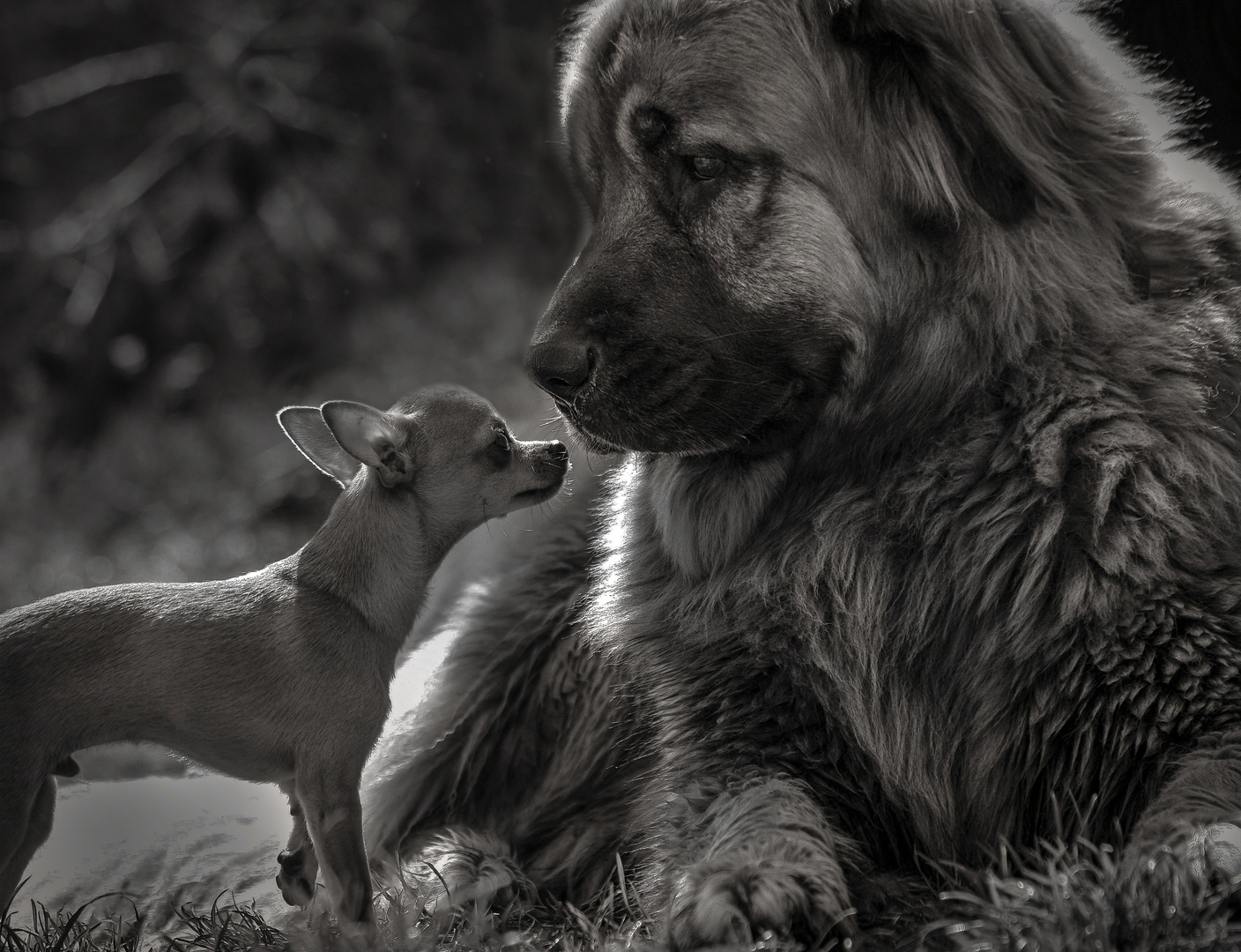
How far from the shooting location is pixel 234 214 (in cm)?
777

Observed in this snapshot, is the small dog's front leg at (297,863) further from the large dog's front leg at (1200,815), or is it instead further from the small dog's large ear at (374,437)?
the large dog's front leg at (1200,815)

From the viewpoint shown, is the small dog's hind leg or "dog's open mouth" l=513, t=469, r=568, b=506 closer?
the small dog's hind leg

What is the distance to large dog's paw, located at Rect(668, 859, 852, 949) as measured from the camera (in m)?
1.95

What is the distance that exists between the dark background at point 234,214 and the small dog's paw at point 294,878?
5.11 metres

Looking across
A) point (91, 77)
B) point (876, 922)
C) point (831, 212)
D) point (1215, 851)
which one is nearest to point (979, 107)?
point (831, 212)

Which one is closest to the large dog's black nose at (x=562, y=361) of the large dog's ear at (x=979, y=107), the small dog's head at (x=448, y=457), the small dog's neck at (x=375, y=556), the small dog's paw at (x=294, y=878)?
the small dog's head at (x=448, y=457)

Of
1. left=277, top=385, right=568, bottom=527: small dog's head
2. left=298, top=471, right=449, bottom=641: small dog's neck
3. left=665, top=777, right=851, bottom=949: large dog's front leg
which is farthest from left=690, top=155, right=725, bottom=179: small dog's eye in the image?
left=665, top=777, right=851, bottom=949: large dog's front leg

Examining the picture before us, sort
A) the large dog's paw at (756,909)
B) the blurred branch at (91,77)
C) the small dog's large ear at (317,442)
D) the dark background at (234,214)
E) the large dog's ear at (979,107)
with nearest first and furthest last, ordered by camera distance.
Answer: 1. the large dog's paw at (756,909)
2. the large dog's ear at (979,107)
3. the small dog's large ear at (317,442)
4. the dark background at (234,214)
5. the blurred branch at (91,77)

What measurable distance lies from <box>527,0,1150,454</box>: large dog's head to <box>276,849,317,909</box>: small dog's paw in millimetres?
1050

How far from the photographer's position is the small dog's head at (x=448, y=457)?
262 centimetres

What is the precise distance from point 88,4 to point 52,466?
2824mm

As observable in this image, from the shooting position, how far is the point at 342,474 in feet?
9.06

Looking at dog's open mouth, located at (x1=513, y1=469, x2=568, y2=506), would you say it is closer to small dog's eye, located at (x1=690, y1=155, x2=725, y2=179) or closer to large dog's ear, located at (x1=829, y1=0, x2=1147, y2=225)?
small dog's eye, located at (x1=690, y1=155, x2=725, y2=179)

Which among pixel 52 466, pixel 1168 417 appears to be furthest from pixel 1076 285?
pixel 52 466
